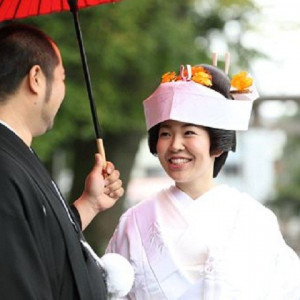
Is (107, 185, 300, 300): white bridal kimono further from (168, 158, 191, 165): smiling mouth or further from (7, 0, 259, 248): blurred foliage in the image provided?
(7, 0, 259, 248): blurred foliage

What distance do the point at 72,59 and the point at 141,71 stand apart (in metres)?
1.27

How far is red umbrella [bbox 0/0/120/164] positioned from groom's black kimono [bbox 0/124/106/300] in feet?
1.88

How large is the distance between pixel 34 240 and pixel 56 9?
1197 mm

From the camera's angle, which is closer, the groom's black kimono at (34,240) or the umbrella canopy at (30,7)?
the groom's black kimono at (34,240)

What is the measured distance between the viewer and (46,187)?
2.16 metres

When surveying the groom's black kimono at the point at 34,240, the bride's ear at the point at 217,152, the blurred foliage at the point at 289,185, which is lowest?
the blurred foliage at the point at 289,185

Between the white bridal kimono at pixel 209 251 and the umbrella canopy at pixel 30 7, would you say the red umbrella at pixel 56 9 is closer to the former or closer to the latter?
the umbrella canopy at pixel 30 7

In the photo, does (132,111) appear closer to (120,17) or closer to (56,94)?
(120,17)

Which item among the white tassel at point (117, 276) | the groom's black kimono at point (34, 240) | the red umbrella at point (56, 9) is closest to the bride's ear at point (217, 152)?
the red umbrella at point (56, 9)

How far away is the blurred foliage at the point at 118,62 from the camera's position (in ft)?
26.4

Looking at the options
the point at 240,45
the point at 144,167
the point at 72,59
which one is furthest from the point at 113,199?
the point at 144,167

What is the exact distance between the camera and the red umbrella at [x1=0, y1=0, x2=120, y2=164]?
2740 mm

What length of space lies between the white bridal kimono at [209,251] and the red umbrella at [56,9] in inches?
12.9

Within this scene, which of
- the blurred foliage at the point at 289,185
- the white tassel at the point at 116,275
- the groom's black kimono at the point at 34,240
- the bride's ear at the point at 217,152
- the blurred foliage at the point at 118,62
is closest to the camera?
the groom's black kimono at the point at 34,240
